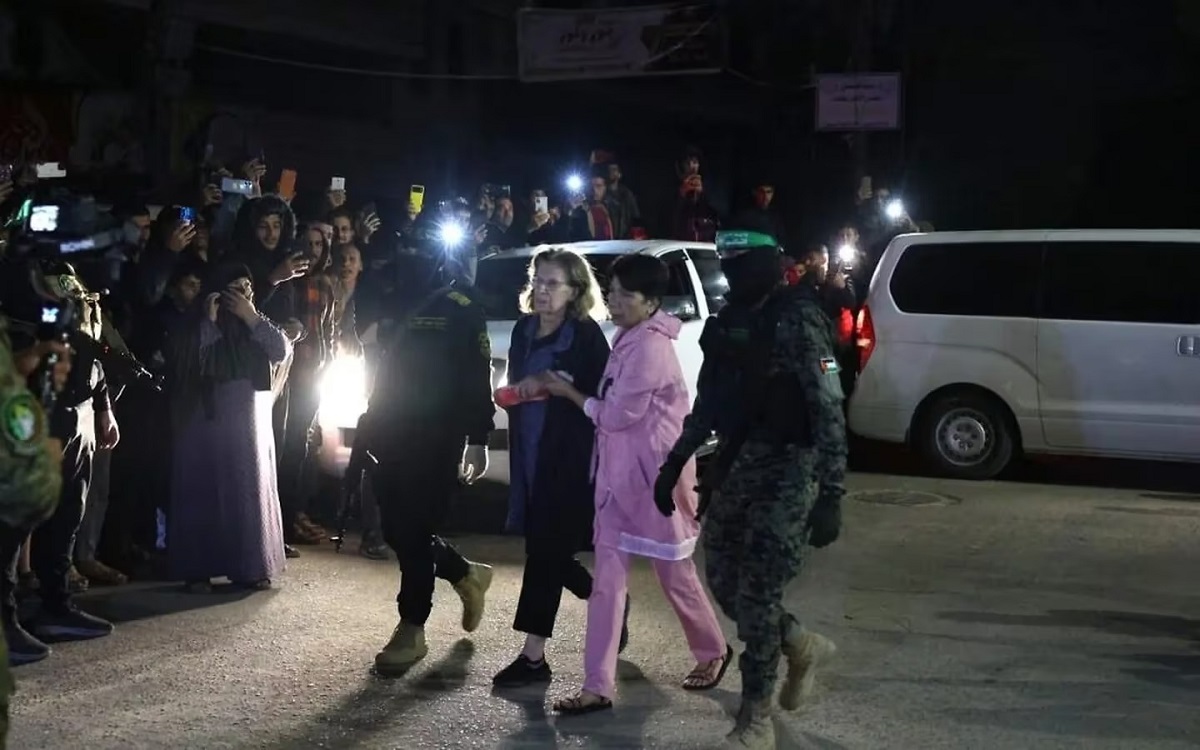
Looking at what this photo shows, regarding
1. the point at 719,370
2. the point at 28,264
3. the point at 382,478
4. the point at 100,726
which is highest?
the point at 28,264

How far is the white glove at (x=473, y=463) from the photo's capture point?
697 cm

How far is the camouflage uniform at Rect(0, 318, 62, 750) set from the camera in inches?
126

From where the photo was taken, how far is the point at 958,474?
1216 cm

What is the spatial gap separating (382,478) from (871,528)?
4.34 meters

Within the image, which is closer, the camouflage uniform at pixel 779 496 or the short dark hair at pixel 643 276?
the camouflage uniform at pixel 779 496

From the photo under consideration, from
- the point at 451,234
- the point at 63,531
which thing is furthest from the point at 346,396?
the point at 451,234

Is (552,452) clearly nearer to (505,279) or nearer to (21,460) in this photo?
(21,460)

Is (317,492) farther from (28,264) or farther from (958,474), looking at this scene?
(958,474)

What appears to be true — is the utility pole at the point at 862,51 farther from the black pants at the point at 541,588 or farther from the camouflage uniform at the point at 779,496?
the camouflage uniform at the point at 779,496

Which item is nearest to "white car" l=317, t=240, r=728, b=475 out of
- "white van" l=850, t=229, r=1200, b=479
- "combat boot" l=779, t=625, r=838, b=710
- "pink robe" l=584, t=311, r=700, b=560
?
"white van" l=850, t=229, r=1200, b=479

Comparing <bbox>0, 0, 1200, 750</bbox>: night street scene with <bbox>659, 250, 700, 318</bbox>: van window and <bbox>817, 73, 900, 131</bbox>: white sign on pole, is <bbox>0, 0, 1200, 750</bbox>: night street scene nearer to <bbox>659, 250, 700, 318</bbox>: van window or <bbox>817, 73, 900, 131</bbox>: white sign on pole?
<bbox>659, 250, 700, 318</bbox>: van window

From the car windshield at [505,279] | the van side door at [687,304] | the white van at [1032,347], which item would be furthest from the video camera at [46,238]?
the white van at [1032,347]

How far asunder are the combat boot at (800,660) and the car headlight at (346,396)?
452 centimetres

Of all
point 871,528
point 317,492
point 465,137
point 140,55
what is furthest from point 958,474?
point 465,137
